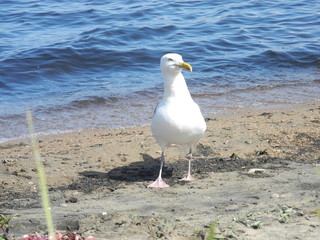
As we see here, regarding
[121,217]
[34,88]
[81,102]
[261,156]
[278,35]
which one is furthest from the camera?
[278,35]

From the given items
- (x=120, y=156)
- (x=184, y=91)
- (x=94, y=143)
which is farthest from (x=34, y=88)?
(x=184, y=91)

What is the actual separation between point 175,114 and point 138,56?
7.98 meters

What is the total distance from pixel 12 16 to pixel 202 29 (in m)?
5.68

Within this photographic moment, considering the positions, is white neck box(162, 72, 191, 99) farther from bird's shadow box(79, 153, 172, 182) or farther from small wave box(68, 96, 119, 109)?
small wave box(68, 96, 119, 109)

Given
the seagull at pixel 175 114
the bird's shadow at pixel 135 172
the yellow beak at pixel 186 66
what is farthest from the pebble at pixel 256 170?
the yellow beak at pixel 186 66

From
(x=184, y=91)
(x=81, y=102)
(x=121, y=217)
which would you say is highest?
(x=184, y=91)

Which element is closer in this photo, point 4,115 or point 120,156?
point 120,156

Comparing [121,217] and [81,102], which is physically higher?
[121,217]

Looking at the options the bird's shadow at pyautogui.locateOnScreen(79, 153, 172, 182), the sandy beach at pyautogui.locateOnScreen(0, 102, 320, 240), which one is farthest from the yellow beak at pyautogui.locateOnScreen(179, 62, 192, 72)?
the bird's shadow at pyautogui.locateOnScreen(79, 153, 172, 182)

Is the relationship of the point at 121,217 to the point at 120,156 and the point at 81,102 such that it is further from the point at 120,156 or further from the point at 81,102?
the point at 81,102

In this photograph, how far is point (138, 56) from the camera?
13.6 m

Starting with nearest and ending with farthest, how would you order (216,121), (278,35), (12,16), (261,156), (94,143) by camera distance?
(261,156) < (94,143) < (216,121) < (278,35) < (12,16)

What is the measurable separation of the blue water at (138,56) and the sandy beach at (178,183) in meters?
1.58

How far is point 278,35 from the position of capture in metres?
15.5
